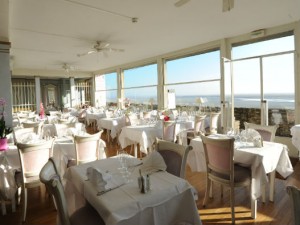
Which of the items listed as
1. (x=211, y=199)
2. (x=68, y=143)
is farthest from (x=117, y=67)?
(x=211, y=199)

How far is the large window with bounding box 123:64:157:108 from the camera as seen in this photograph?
9.63m

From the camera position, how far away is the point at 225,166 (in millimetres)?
2455

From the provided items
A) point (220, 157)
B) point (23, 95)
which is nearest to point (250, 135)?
point (220, 157)

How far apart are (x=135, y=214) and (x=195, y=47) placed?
676 cm

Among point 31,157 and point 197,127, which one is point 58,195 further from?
point 197,127

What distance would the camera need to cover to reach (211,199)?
298cm

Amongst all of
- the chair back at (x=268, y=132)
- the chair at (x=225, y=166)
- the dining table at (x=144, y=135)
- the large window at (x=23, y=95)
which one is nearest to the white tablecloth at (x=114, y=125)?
the dining table at (x=144, y=135)

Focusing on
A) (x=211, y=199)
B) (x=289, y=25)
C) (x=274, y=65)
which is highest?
(x=289, y=25)

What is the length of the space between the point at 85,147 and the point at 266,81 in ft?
15.9

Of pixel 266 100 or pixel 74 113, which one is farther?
pixel 74 113

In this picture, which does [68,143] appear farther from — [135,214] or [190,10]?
[190,10]

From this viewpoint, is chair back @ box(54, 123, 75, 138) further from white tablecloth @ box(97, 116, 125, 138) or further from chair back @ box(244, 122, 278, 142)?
chair back @ box(244, 122, 278, 142)

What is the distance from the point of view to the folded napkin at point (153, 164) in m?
1.93

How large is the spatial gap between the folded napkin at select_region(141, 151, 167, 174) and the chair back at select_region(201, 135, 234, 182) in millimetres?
794
